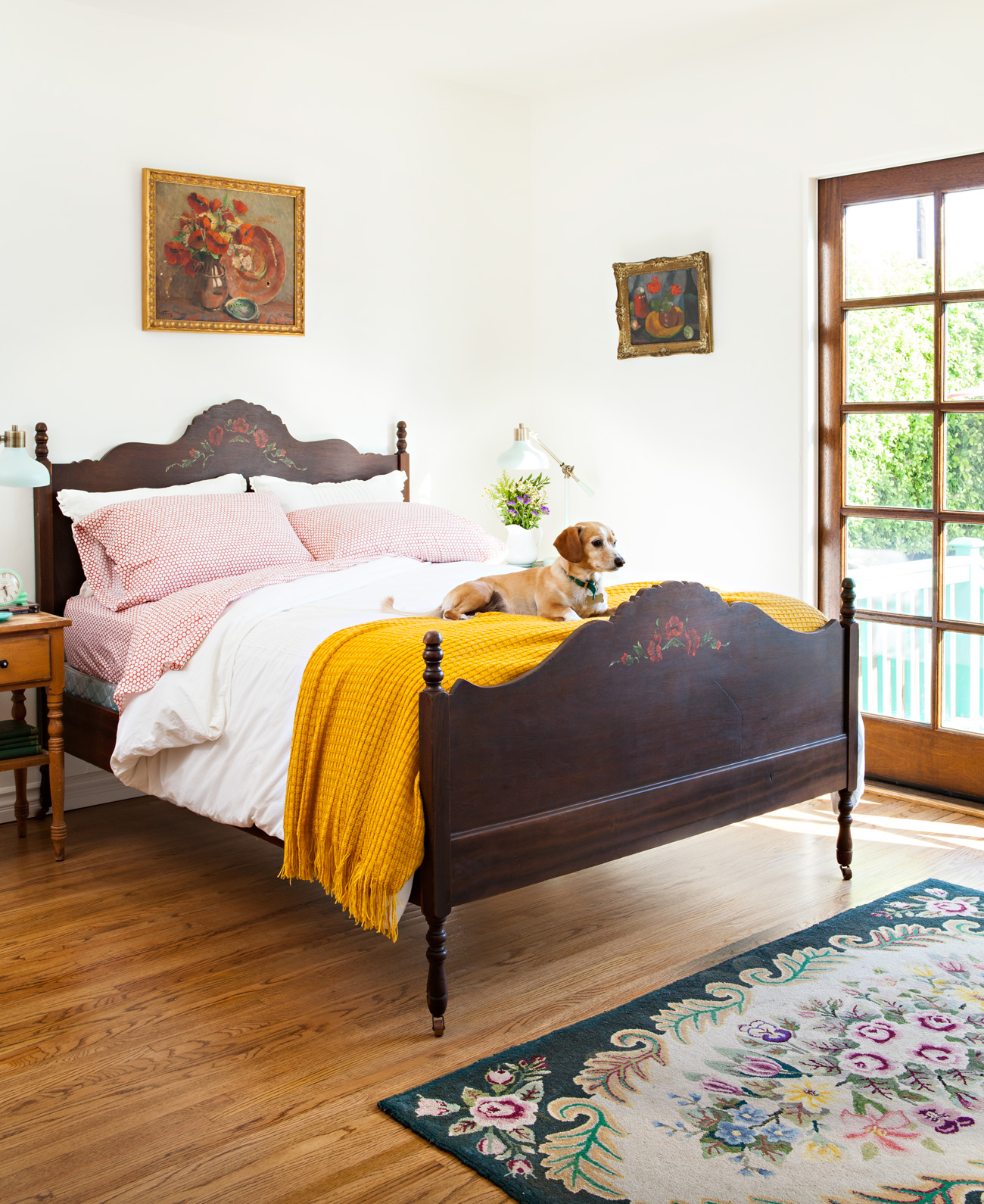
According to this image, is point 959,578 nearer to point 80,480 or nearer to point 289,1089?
point 289,1089

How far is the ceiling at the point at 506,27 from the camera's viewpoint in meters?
3.81

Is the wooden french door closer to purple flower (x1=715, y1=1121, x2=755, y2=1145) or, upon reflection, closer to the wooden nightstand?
purple flower (x1=715, y1=1121, x2=755, y2=1145)

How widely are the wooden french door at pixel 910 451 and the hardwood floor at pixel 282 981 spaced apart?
1.24ft

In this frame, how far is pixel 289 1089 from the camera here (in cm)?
210

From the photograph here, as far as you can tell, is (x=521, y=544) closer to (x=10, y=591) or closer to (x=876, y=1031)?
(x=10, y=591)

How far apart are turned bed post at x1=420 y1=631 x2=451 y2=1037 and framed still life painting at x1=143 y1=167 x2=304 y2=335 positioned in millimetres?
2369

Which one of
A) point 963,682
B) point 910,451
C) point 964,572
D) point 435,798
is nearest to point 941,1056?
point 435,798

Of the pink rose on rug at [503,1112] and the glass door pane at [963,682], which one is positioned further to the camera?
the glass door pane at [963,682]

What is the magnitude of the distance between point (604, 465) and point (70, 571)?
2.25m

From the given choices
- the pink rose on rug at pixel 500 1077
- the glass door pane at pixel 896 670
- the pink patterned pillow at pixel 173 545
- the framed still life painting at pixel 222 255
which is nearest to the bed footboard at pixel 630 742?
the pink rose on rug at pixel 500 1077

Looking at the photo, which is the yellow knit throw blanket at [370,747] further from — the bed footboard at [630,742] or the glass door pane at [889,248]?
the glass door pane at [889,248]

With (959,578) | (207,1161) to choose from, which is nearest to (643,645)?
(207,1161)

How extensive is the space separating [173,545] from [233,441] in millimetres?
800

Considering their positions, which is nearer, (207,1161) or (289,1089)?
(207,1161)
